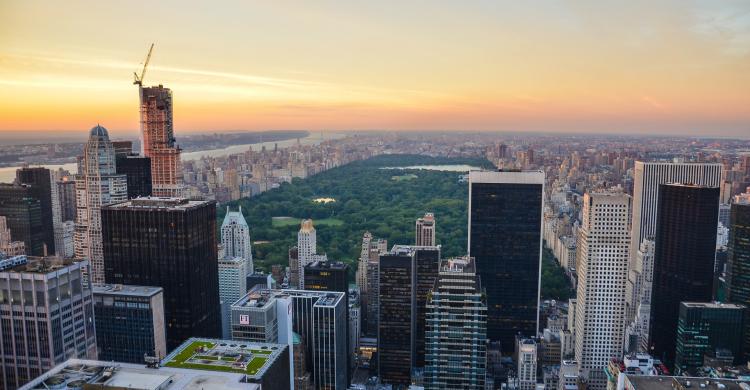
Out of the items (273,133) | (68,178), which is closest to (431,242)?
(273,133)

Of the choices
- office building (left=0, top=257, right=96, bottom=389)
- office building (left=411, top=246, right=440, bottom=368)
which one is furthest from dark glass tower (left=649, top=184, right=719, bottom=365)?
office building (left=0, top=257, right=96, bottom=389)

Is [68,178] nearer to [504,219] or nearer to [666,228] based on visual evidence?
[504,219]

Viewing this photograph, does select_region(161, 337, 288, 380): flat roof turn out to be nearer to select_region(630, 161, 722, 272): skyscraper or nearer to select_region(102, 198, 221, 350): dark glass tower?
select_region(102, 198, 221, 350): dark glass tower

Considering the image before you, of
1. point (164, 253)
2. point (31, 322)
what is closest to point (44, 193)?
point (164, 253)

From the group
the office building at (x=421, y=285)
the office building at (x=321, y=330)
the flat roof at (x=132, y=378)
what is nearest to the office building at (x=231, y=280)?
the office building at (x=321, y=330)

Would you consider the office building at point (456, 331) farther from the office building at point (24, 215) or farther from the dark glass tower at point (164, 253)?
the office building at point (24, 215)

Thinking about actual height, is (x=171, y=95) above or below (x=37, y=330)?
above
